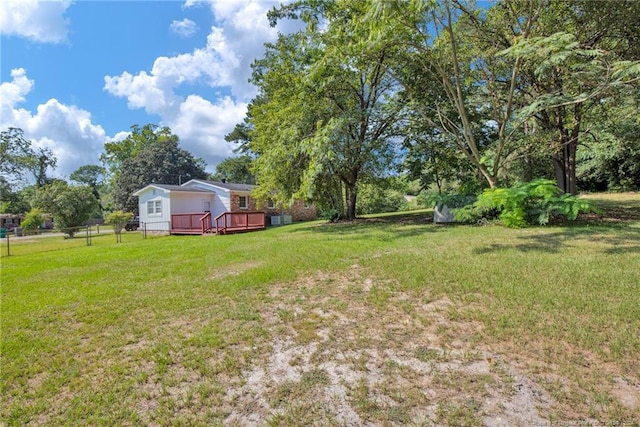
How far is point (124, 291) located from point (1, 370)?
2.24m

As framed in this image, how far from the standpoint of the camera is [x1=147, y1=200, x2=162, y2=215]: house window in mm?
20203

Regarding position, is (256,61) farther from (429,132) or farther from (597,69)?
(597,69)

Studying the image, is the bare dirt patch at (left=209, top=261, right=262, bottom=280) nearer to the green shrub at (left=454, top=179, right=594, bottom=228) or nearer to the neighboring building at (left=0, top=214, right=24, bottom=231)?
the green shrub at (left=454, top=179, right=594, bottom=228)

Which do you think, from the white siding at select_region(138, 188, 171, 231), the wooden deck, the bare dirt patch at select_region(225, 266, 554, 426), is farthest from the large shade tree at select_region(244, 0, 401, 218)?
the white siding at select_region(138, 188, 171, 231)

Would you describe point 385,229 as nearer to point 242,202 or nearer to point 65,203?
point 242,202

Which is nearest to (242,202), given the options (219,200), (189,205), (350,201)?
(219,200)

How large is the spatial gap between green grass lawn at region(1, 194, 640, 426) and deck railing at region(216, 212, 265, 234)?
32.3 feet

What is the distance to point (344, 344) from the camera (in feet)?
10.1

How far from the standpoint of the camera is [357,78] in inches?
522

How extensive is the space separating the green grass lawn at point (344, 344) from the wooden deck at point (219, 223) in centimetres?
995

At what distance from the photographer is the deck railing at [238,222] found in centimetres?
1570

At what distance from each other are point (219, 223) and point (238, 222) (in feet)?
3.20

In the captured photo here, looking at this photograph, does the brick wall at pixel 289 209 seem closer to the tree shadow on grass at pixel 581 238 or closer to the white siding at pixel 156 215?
the white siding at pixel 156 215

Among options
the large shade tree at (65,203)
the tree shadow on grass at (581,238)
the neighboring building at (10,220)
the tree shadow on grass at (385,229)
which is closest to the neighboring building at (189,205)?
the large shade tree at (65,203)
